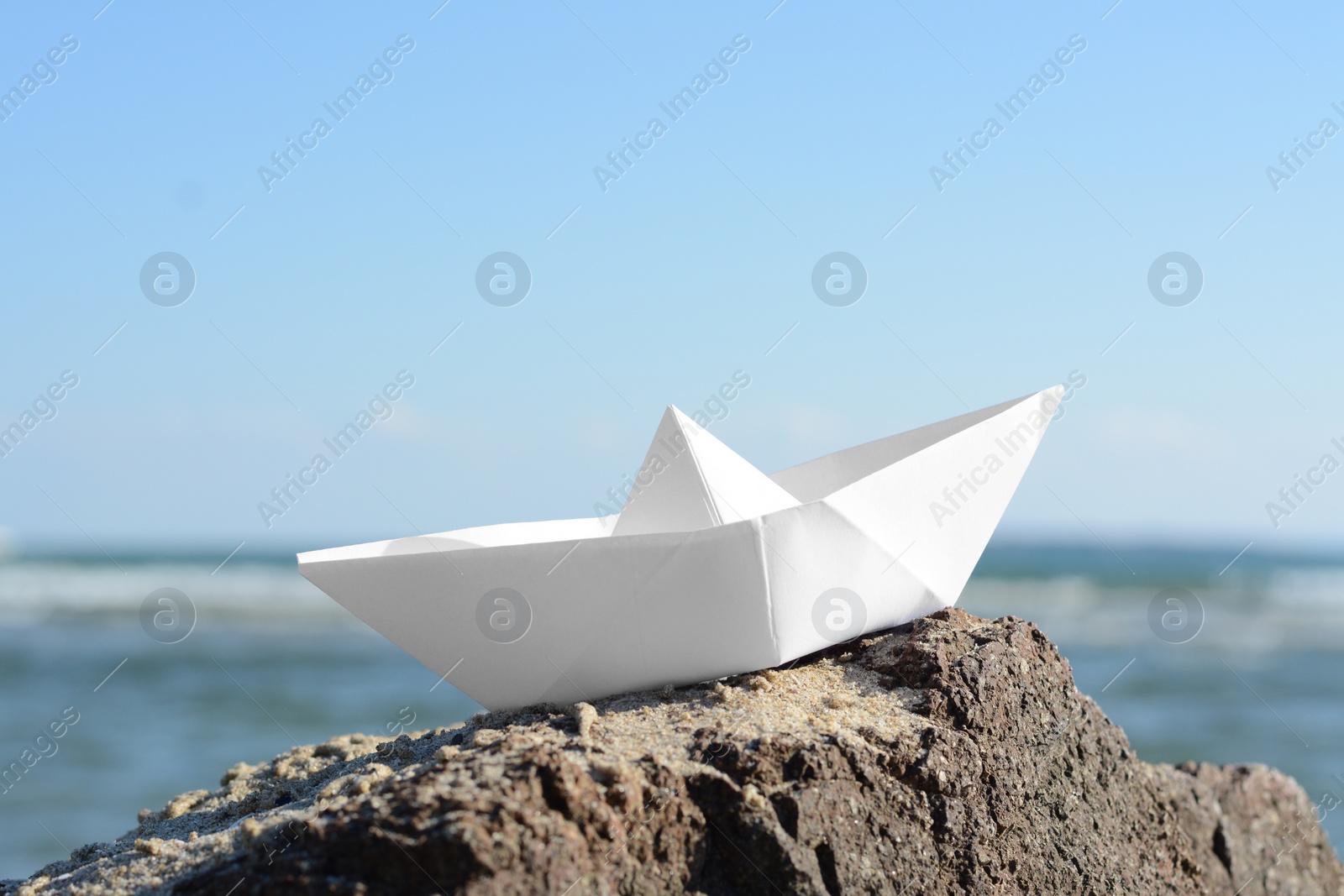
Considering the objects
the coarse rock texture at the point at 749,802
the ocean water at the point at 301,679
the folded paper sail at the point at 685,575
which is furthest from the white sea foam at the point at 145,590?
the coarse rock texture at the point at 749,802

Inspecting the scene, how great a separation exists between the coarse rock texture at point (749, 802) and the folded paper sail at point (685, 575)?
158 millimetres

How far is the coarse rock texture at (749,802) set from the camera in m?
2.83

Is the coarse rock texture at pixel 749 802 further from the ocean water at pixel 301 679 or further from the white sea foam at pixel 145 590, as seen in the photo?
the white sea foam at pixel 145 590

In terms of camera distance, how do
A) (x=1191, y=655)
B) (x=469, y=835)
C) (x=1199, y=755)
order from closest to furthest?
(x=469, y=835) → (x=1199, y=755) → (x=1191, y=655)

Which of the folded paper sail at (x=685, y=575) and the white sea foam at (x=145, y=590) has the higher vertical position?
the white sea foam at (x=145, y=590)

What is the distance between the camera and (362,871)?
277cm

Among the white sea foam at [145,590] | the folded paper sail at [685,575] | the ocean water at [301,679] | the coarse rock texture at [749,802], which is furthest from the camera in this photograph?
the white sea foam at [145,590]

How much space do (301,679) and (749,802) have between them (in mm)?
14552

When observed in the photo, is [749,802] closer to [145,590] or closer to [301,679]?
[301,679]

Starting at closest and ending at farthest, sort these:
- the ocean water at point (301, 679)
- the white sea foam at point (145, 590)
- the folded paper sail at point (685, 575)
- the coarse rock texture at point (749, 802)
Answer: the coarse rock texture at point (749, 802) → the folded paper sail at point (685, 575) → the ocean water at point (301, 679) → the white sea foam at point (145, 590)

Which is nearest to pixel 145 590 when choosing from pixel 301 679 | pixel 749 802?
pixel 301 679

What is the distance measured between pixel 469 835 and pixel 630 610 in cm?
132

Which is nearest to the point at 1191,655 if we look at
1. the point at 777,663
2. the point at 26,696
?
the point at 777,663

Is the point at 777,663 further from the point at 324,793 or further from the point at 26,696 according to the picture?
the point at 26,696
